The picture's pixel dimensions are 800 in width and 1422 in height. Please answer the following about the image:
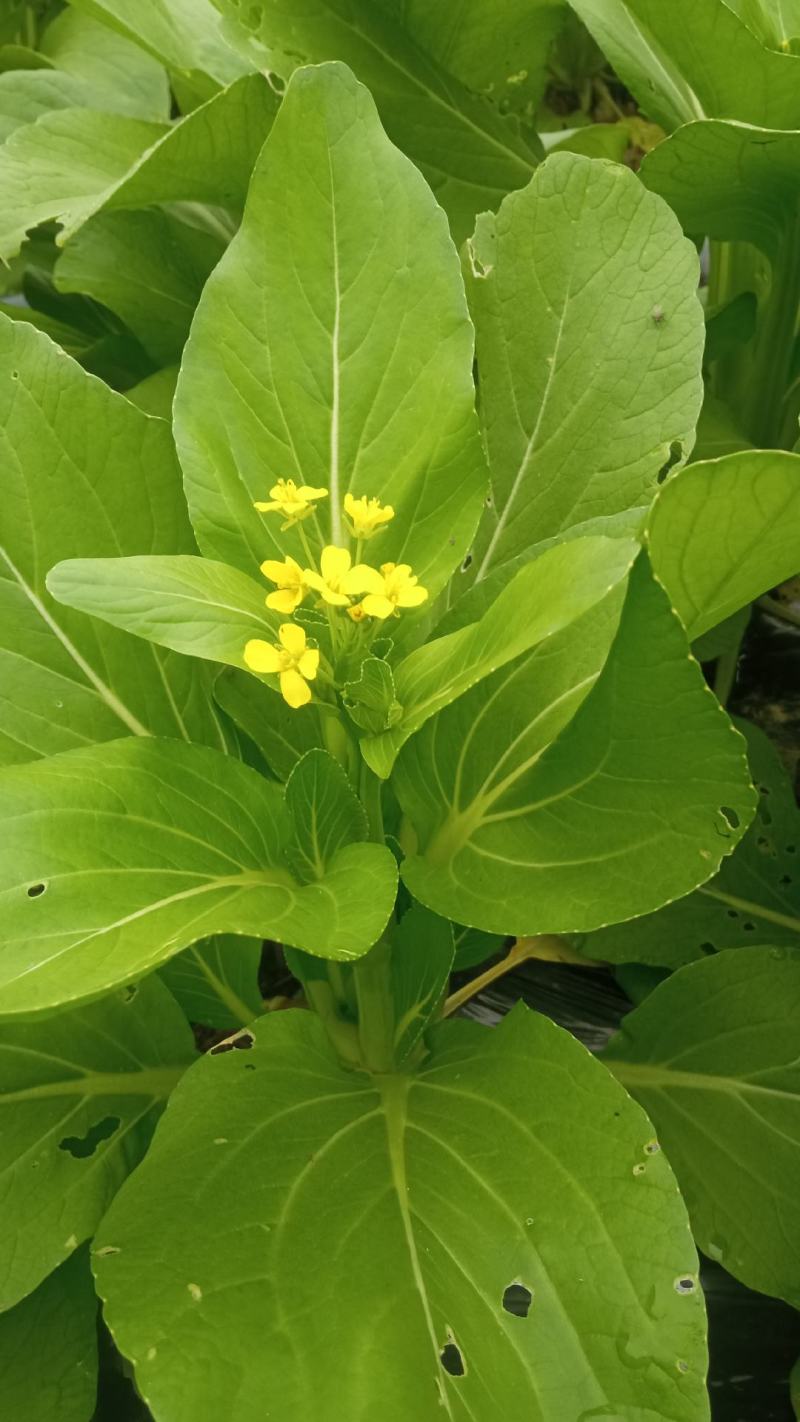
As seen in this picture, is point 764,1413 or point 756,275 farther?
point 756,275

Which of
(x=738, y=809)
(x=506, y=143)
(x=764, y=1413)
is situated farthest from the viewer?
(x=506, y=143)

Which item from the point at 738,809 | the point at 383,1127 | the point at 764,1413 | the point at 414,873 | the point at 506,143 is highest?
the point at 506,143

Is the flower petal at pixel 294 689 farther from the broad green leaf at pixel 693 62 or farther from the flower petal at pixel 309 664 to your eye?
the broad green leaf at pixel 693 62

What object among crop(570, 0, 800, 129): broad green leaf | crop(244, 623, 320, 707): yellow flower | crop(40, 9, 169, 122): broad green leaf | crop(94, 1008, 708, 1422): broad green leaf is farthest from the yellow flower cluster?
crop(40, 9, 169, 122): broad green leaf

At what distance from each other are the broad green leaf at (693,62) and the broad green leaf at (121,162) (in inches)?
10.7

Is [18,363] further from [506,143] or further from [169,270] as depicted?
[506,143]

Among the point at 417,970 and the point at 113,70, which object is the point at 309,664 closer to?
the point at 417,970

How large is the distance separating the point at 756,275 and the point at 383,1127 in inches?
33.0

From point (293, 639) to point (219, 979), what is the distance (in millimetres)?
299

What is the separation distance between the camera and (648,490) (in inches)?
27.8

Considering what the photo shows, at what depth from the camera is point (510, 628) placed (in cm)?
55

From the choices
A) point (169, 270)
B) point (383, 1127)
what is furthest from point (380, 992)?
point (169, 270)

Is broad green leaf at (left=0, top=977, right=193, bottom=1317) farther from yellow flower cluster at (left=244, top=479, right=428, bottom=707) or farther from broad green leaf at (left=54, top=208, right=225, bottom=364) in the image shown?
broad green leaf at (left=54, top=208, right=225, bottom=364)

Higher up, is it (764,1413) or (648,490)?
(648,490)
